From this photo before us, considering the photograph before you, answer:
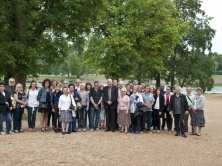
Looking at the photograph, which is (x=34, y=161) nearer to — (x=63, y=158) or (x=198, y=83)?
(x=63, y=158)

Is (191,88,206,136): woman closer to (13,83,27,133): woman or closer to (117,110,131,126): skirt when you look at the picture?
(117,110,131,126): skirt

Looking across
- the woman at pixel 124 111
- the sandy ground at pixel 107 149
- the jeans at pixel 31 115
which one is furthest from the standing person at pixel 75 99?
the woman at pixel 124 111

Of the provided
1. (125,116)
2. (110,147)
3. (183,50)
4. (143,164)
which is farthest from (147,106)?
(183,50)

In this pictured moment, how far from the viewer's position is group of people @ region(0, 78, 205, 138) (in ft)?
34.8

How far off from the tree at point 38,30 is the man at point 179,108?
238 inches

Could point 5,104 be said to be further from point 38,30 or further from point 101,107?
point 38,30

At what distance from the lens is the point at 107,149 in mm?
8492

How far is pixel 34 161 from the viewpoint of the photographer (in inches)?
279

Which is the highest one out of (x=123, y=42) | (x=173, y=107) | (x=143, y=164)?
(x=123, y=42)

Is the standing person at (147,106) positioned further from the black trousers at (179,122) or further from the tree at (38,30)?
the tree at (38,30)

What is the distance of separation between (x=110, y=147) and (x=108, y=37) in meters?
12.5

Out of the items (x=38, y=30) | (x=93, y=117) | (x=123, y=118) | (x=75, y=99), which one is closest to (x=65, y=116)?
(x=75, y=99)

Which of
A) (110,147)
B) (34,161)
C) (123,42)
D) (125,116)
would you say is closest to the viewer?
(34,161)

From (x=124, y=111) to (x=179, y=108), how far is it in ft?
6.41
